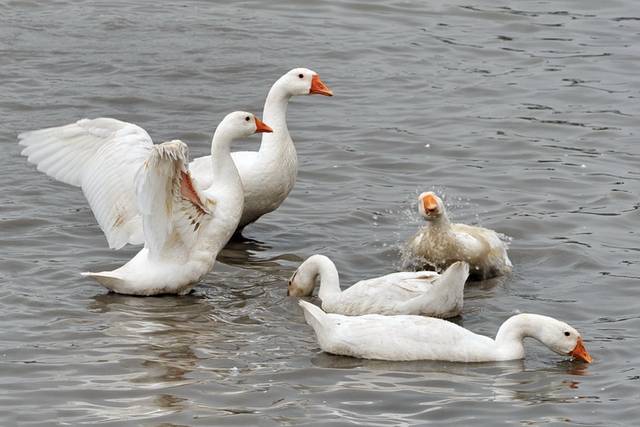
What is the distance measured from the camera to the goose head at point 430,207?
1072 centimetres

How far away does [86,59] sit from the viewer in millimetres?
16953

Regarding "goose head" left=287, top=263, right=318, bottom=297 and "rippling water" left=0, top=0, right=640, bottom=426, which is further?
"goose head" left=287, top=263, right=318, bottom=297

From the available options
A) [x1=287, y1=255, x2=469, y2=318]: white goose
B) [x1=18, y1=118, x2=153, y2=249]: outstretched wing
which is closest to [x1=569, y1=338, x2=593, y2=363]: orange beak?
[x1=287, y1=255, x2=469, y2=318]: white goose

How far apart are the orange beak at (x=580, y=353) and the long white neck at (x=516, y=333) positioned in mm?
249

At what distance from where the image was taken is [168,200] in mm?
10305

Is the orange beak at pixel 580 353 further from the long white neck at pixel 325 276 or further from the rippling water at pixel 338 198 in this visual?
the long white neck at pixel 325 276

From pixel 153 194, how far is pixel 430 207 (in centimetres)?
204

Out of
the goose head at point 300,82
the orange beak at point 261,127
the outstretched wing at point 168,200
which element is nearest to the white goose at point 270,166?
the goose head at point 300,82

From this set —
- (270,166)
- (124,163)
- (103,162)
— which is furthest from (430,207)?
(103,162)

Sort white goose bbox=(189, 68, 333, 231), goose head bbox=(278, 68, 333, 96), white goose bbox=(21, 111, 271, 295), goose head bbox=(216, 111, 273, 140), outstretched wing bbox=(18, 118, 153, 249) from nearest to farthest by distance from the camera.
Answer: white goose bbox=(21, 111, 271, 295)
goose head bbox=(216, 111, 273, 140)
outstretched wing bbox=(18, 118, 153, 249)
white goose bbox=(189, 68, 333, 231)
goose head bbox=(278, 68, 333, 96)

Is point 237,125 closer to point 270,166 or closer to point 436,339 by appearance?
point 270,166

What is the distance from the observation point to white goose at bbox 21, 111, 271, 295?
10.2 m

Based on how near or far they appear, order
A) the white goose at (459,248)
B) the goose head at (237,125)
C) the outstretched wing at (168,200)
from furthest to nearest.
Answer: the white goose at (459,248) → the goose head at (237,125) → the outstretched wing at (168,200)

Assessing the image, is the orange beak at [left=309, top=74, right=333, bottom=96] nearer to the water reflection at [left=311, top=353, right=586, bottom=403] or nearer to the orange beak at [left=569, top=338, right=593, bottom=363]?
the water reflection at [left=311, top=353, right=586, bottom=403]
